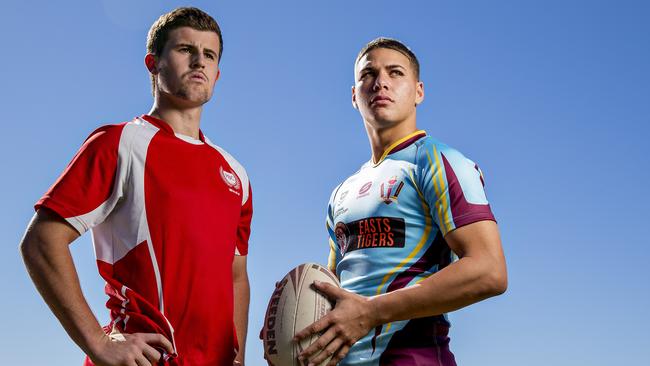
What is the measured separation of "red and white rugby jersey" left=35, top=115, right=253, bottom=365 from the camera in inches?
161

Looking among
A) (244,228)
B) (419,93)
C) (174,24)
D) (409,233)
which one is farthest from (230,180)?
(419,93)

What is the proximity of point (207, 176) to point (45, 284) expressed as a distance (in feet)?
4.05

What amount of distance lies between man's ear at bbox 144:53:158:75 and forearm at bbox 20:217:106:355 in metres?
1.51

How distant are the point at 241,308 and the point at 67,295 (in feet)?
4.34

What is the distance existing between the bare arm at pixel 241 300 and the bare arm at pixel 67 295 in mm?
788

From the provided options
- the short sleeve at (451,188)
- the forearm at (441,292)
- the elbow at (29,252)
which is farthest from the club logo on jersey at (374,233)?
the elbow at (29,252)

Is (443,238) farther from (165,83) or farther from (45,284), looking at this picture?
(45,284)

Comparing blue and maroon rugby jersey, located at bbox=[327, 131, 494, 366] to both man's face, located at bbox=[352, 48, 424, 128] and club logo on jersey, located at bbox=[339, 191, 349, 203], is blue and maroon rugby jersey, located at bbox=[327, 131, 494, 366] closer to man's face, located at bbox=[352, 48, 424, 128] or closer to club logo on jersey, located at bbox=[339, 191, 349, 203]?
club logo on jersey, located at bbox=[339, 191, 349, 203]

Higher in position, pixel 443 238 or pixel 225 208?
pixel 225 208

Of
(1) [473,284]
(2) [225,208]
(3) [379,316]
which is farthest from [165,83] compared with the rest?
(1) [473,284]

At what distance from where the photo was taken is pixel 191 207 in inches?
168

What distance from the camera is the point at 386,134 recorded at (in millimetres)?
5191

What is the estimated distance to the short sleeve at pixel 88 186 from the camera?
13.2 feet

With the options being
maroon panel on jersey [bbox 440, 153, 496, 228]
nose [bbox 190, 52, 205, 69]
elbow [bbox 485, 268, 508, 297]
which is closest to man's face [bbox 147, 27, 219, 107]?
nose [bbox 190, 52, 205, 69]
